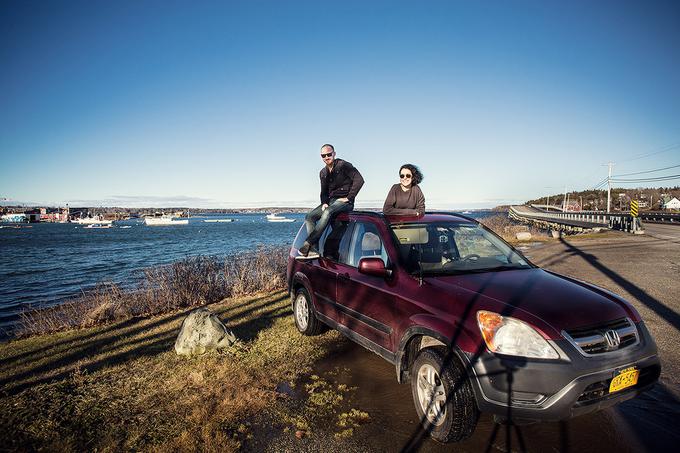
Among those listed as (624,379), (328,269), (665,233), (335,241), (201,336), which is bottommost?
(665,233)

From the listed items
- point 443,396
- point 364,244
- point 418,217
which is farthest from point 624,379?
point 364,244

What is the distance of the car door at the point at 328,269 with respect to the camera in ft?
16.3

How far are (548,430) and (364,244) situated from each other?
8.46 feet

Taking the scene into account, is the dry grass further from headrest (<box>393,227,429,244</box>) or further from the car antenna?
the car antenna

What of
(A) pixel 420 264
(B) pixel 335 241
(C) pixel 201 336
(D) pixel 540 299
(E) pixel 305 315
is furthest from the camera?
(E) pixel 305 315

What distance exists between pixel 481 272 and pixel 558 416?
1.47 m

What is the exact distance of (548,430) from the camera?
3207 millimetres

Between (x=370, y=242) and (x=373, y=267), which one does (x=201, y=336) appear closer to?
(x=370, y=242)

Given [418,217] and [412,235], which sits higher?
[418,217]

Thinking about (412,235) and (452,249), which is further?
(452,249)

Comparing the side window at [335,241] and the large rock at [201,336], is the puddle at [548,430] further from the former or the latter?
the large rock at [201,336]

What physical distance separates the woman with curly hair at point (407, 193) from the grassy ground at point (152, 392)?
2441 millimetres

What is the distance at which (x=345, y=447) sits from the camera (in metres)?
3.08

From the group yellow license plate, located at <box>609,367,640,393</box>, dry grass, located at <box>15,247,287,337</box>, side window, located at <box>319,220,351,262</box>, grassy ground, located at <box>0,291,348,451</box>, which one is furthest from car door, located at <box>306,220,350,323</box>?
dry grass, located at <box>15,247,287,337</box>
